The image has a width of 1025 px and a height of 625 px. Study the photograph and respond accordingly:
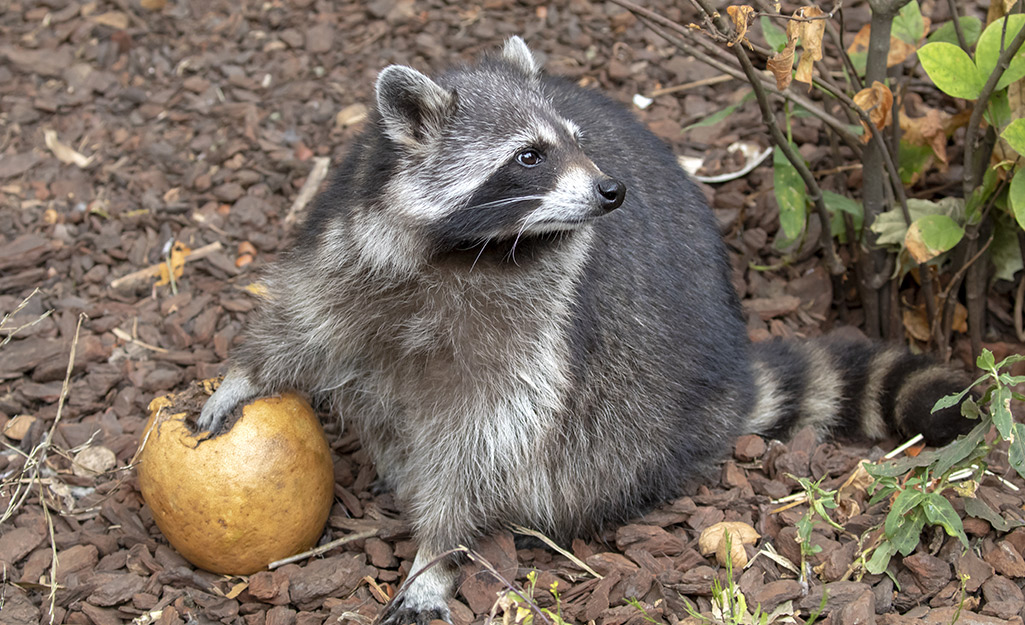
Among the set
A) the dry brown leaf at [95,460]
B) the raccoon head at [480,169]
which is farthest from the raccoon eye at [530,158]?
the dry brown leaf at [95,460]

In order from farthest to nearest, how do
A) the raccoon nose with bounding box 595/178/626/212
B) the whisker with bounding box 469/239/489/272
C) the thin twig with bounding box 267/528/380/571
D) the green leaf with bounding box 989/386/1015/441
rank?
the thin twig with bounding box 267/528/380/571, the whisker with bounding box 469/239/489/272, the raccoon nose with bounding box 595/178/626/212, the green leaf with bounding box 989/386/1015/441

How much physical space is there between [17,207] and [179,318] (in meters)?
1.20

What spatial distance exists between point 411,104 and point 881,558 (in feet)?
7.02

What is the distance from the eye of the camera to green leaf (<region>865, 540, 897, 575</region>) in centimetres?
319

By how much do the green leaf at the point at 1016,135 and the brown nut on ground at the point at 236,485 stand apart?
2643 millimetres

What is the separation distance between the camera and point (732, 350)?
3.86m

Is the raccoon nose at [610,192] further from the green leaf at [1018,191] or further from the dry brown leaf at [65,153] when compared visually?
the dry brown leaf at [65,153]

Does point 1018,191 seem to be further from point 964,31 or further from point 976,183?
point 964,31

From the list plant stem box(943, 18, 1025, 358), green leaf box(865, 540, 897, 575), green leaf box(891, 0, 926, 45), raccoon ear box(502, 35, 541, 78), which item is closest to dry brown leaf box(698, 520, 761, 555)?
green leaf box(865, 540, 897, 575)

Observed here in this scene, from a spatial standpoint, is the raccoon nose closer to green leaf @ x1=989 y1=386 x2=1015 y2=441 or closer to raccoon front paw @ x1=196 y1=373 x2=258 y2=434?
green leaf @ x1=989 y1=386 x2=1015 y2=441

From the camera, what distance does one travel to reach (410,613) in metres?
3.39

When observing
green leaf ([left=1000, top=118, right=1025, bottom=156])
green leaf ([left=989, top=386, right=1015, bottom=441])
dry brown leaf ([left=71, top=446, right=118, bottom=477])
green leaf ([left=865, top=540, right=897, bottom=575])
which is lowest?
dry brown leaf ([left=71, top=446, right=118, bottom=477])

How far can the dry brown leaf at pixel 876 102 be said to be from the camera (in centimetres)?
365

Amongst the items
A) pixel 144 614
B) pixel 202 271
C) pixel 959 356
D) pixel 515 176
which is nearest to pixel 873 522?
pixel 959 356
